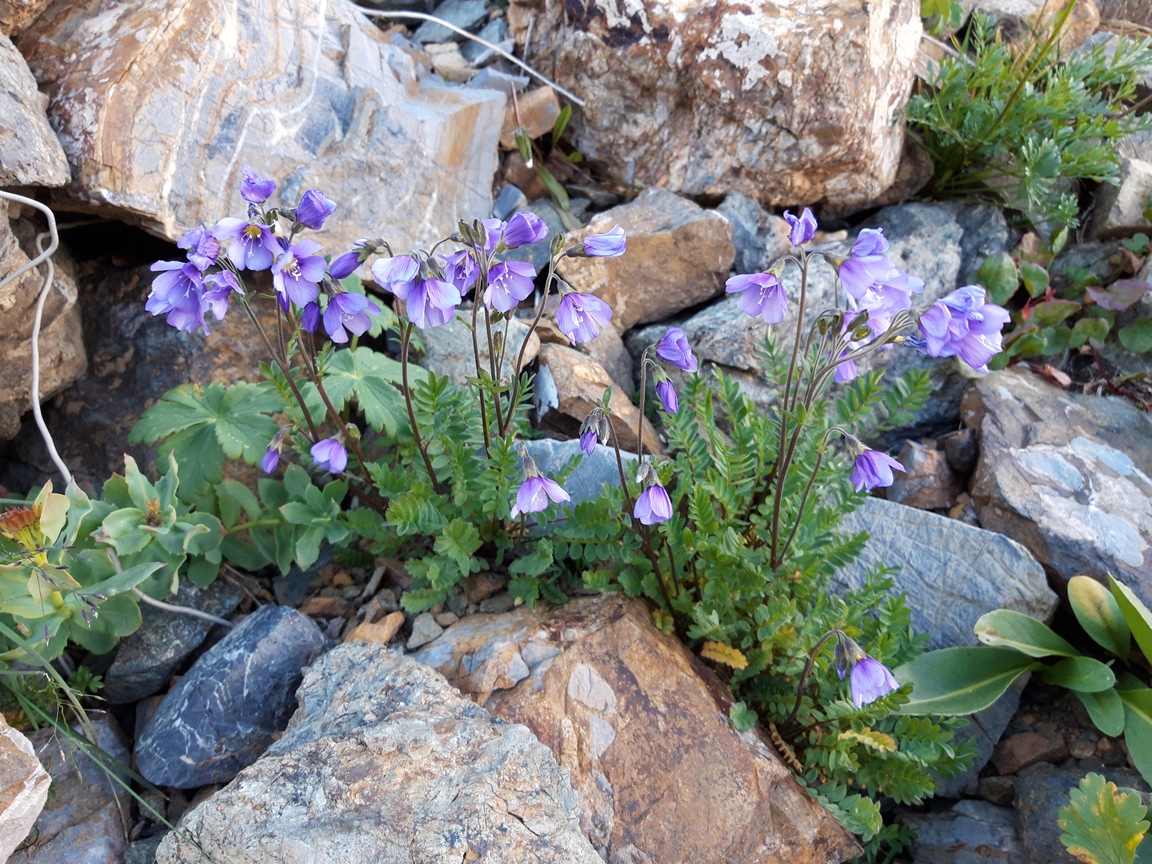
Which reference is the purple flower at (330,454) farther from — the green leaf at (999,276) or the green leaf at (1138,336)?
the green leaf at (1138,336)

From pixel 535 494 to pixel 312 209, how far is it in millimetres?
978

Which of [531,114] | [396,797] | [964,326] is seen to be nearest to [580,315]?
[964,326]

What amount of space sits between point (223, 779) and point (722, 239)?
9.94 ft

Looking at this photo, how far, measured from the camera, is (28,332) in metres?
3.31

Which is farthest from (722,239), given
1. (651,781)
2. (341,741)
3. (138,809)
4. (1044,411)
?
(138,809)

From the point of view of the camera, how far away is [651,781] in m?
2.58

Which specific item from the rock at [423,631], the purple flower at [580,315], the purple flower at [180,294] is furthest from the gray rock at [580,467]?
the purple flower at [180,294]

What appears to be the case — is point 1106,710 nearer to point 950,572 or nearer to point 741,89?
point 950,572

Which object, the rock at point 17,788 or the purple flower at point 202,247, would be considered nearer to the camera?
the rock at point 17,788

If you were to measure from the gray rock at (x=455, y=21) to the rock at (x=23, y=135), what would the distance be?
91.1 inches

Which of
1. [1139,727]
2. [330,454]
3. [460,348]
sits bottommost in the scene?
[1139,727]

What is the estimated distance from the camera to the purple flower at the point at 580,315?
96.0 inches

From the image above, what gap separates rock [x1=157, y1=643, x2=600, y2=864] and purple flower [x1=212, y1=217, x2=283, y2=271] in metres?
1.26

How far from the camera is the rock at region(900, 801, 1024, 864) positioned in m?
2.98
